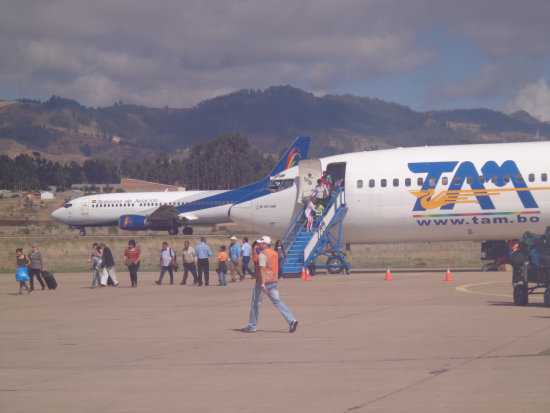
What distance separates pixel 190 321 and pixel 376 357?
630cm

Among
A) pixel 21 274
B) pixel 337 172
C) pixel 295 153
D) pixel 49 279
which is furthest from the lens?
pixel 295 153

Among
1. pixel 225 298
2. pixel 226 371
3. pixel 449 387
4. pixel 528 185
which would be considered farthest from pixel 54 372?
pixel 528 185

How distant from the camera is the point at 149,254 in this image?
160 ft

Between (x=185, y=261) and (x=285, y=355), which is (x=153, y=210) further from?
(x=285, y=355)

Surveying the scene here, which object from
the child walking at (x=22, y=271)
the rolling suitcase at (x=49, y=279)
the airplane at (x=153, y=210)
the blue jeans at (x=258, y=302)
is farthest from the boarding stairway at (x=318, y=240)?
the airplane at (x=153, y=210)

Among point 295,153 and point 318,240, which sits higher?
point 295,153

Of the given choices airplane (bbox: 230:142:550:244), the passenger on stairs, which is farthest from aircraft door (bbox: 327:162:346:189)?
the passenger on stairs

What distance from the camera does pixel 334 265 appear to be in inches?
1213

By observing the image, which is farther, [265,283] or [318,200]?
[318,200]

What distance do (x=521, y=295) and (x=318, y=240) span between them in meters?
12.5

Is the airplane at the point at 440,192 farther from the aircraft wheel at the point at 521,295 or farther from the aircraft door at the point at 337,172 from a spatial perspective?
the aircraft wheel at the point at 521,295

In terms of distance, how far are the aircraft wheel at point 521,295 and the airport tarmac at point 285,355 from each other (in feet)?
0.67

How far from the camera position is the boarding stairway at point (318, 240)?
29406 millimetres

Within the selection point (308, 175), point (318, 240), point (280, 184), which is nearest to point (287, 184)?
point (280, 184)
